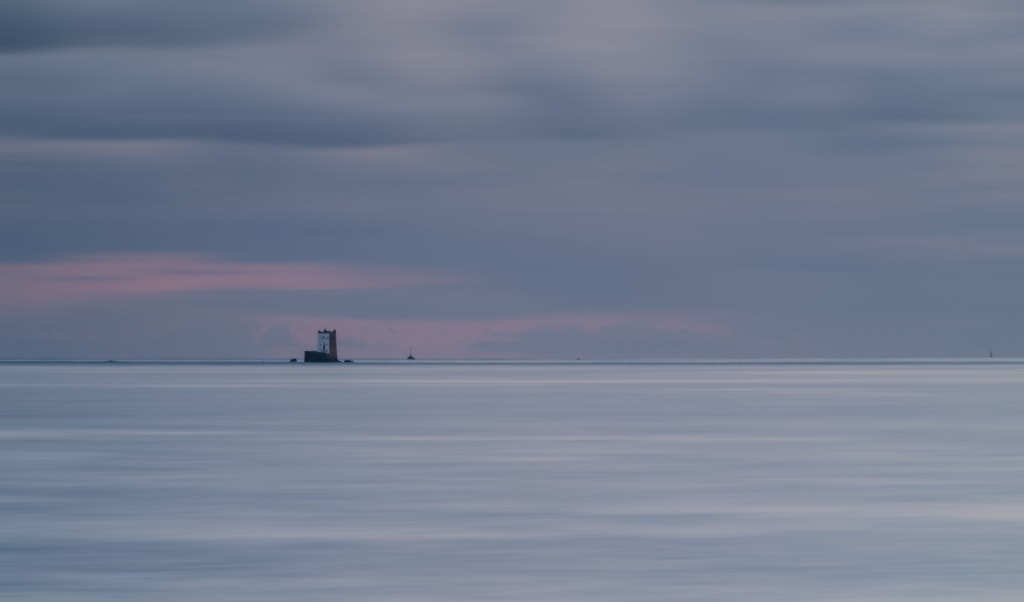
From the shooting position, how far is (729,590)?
656 inches

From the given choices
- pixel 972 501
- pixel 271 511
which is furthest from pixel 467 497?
pixel 972 501

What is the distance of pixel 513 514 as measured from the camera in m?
23.7

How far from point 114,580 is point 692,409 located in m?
51.5

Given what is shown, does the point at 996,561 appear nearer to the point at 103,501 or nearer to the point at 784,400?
the point at 103,501

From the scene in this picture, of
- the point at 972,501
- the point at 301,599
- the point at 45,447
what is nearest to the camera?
the point at 301,599

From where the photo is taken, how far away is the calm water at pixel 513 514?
17094mm

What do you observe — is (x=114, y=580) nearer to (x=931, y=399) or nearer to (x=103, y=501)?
(x=103, y=501)

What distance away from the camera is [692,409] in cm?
6744

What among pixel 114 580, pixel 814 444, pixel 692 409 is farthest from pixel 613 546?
pixel 692 409

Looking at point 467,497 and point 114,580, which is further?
point 467,497

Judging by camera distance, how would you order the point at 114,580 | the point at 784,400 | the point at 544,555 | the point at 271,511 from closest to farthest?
the point at 114,580
the point at 544,555
the point at 271,511
the point at 784,400

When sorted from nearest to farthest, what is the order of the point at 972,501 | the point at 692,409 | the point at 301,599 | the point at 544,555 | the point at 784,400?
the point at 301,599 < the point at 544,555 < the point at 972,501 < the point at 692,409 < the point at 784,400

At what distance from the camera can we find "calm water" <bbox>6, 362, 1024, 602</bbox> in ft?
56.1

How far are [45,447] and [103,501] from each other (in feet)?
46.9
